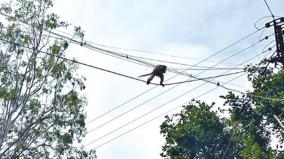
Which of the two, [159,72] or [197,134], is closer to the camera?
[159,72]

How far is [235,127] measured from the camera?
3812 cm

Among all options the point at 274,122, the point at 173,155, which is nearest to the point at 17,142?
the point at 173,155

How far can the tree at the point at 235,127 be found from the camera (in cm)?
3497

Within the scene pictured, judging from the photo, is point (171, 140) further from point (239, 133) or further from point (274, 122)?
point (274, 122)

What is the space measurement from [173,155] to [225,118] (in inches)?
216

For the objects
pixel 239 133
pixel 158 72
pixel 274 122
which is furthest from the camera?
pixel 239 133

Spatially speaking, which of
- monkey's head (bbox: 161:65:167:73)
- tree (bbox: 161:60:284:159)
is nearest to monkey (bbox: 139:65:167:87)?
monkey's head (bbox: 161:65:167:73)

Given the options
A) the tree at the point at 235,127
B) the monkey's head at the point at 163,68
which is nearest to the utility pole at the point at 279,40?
the monkey's head at the point at 163,68

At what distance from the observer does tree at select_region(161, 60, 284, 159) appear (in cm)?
3497

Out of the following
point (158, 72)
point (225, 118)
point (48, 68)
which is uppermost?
point (225, 118)

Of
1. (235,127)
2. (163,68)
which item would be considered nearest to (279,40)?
(163,68)

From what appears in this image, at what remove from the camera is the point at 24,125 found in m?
24.5

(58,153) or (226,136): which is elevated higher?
(226,136)

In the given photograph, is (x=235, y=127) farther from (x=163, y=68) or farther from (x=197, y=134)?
(x=163, y=68)
